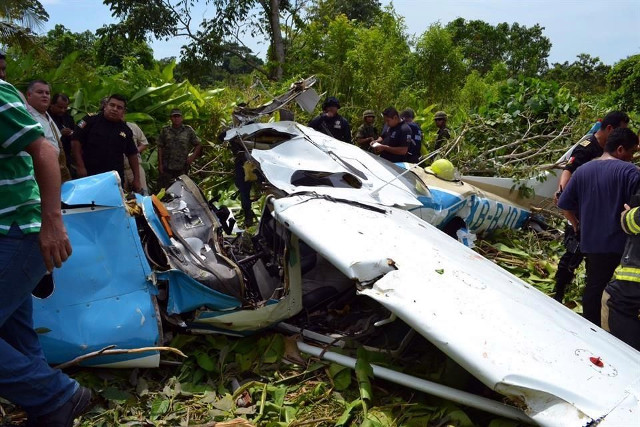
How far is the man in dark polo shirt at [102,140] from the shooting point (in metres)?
5.35

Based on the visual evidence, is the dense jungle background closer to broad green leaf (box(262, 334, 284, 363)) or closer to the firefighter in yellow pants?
broad green leaf (box(262, 334, 284, 363))

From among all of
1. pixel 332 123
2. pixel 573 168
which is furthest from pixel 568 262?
pixel 332 123

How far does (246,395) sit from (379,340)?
825mm

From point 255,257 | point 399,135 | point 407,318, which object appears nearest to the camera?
point 407,318

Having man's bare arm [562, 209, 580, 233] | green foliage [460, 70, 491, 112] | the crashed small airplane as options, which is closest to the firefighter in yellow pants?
the crashed small airplane

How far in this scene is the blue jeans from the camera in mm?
1886

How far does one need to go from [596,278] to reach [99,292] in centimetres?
306

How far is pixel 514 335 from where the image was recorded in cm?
226

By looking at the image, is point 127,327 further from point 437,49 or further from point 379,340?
point 437,49

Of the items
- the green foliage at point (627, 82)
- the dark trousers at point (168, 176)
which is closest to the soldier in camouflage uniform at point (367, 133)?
the dark trousers at point (168, 176)

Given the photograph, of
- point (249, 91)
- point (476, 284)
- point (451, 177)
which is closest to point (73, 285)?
point (476, 284)

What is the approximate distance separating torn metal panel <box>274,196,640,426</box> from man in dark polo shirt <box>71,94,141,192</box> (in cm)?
303

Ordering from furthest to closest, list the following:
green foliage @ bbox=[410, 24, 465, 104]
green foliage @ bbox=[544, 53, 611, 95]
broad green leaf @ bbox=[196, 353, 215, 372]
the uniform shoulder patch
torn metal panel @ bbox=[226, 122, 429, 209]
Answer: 1. green foliage @ bbox=[544, 53, 611, 95]
2. green foliage @ bbox=[410, 24, 465, 104]
3. the uniform shoulder patch
4. torn metal panel @ bbox=[226, 122, 429, 209]
5. broad green leaf @ bbox=[196, 353, 215, 372]

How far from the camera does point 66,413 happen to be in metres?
2.16
